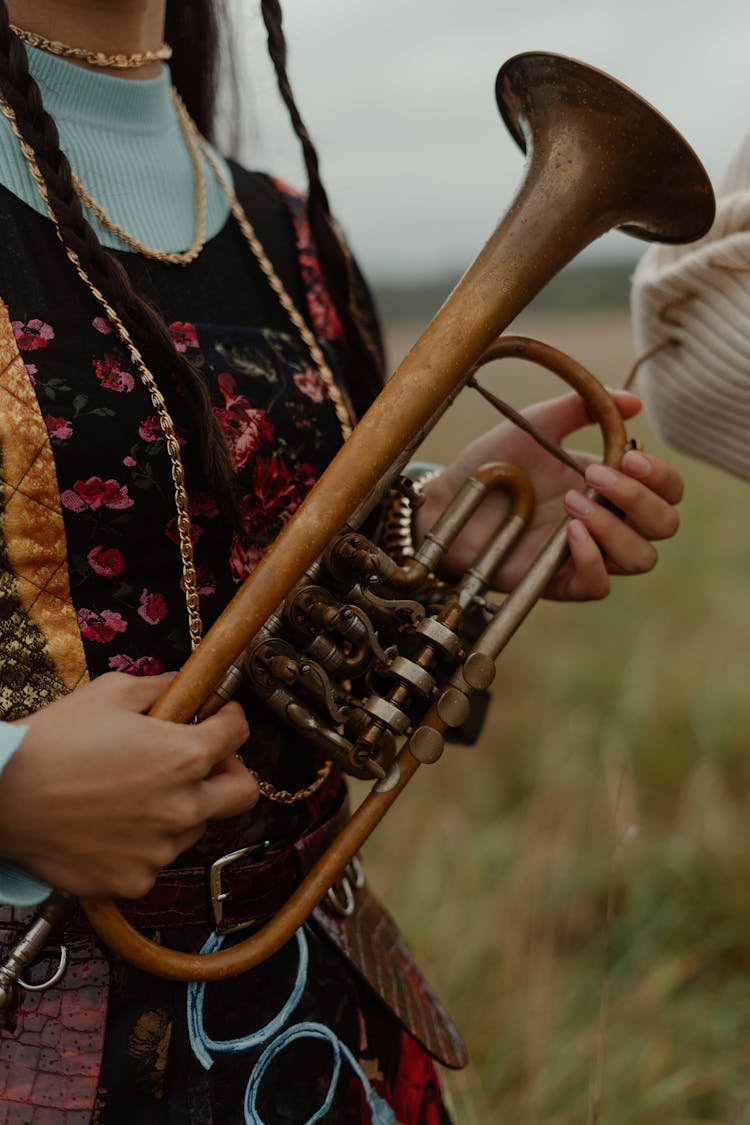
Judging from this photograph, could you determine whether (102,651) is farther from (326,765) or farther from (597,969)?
(597,969)

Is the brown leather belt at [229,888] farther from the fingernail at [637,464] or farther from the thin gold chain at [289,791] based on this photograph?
the fingernail at [637,464]

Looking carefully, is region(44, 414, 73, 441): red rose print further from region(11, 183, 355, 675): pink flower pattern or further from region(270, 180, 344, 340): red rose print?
region(270, 180, 344, 340): red rose print

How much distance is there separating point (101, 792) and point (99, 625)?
18cm

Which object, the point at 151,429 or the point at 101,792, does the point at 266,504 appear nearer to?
the point at 151,429

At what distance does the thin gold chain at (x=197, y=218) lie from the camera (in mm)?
1056

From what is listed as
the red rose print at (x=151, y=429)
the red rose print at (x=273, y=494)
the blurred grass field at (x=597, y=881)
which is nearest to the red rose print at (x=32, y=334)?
the red rose print at (x=151, y=429)

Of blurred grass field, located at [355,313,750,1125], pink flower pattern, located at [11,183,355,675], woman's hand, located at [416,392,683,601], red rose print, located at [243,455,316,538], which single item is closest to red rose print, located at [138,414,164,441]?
pink flower pattern, located at [11,183,355,675]

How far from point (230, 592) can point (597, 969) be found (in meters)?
1.83

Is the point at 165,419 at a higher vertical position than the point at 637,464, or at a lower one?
lower

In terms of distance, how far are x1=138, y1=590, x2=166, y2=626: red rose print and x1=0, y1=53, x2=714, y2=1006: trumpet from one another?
0.09 metres

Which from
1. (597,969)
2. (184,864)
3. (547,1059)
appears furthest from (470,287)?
(597,969)

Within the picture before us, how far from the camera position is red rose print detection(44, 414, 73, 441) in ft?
2.96

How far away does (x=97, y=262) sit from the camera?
37.6 inches

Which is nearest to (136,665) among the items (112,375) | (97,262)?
(112,375)
